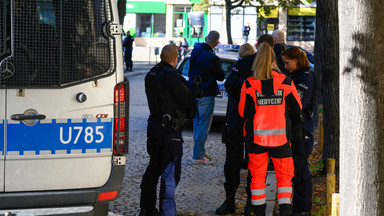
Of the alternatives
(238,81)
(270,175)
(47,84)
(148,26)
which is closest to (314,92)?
(238,81)

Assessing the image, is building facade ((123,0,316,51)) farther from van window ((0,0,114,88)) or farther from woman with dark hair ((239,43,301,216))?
A: van window ((0,0,114,88))

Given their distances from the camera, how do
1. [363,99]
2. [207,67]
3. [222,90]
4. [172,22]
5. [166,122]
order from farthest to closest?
[172,22]
[222,90]
[207,67]
[166,122]
[363,99]

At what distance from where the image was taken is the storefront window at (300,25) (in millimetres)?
50438

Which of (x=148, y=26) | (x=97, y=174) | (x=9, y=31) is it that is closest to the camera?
(x=9, y=31)

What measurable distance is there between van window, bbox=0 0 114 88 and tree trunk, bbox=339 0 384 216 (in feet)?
6.02

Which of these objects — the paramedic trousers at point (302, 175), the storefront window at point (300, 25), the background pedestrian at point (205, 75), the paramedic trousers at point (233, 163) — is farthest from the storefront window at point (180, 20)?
the paramedic trousers at point (302, 175)

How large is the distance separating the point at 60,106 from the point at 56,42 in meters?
0.47

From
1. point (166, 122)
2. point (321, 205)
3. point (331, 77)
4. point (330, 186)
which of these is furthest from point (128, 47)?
point (330, 186)

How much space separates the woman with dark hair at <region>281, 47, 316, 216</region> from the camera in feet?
20.9

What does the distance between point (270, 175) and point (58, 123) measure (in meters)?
4.18

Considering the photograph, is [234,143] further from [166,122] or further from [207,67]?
[207,67]

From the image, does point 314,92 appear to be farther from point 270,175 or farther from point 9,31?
point 9,31

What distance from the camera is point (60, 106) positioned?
179 inches

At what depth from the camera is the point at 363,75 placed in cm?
386
